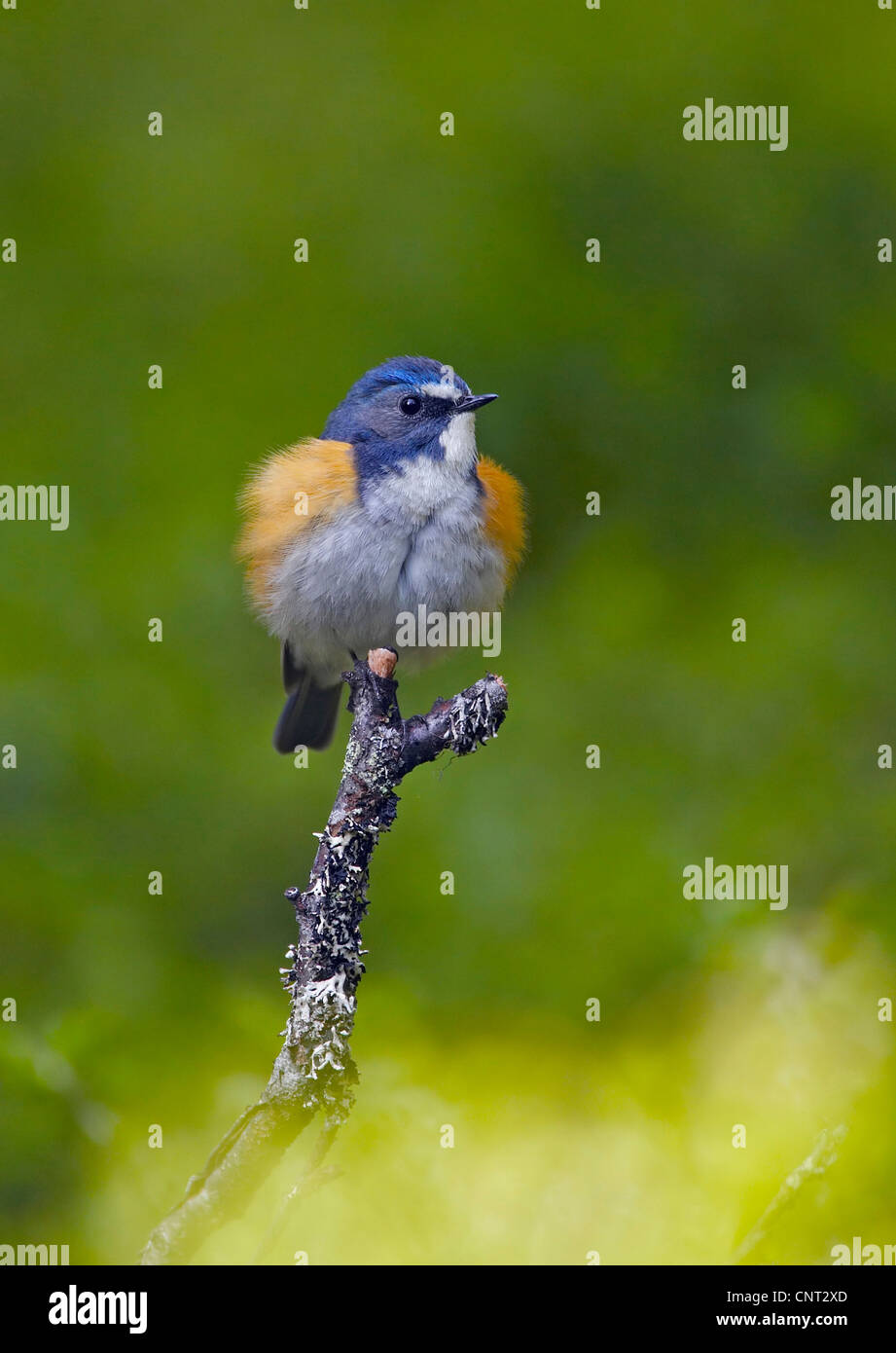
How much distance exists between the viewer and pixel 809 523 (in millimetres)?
6641

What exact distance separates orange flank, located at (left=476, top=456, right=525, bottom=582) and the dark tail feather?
1130mm

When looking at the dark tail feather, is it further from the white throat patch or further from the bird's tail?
the white throat patch

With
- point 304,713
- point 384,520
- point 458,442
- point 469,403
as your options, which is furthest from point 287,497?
point 304,713

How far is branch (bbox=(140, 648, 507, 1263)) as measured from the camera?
2861 millimetres

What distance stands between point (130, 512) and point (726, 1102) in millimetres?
3725

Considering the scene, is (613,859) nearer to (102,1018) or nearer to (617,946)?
(617,946)

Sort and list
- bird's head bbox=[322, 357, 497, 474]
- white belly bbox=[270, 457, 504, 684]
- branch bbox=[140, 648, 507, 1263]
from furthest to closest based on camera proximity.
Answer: bird's head bbox=[322, 357, 497, 474] < white belly bbox=[270, 457, 504, 684] < branch bbox=[140, 648, 507, 1263]

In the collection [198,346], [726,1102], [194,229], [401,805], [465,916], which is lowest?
[726,1102]

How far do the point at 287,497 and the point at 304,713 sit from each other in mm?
1261

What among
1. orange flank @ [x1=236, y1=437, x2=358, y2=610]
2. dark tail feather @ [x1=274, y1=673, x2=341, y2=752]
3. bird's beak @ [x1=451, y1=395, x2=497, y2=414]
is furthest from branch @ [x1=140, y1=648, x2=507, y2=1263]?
dark tail feather @ [x1=274, y1=673, x2=341, y2=752]

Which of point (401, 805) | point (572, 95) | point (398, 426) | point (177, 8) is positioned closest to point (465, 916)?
point (401, 805)

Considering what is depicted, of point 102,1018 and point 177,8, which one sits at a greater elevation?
point 177,8

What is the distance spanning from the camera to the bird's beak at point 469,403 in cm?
564

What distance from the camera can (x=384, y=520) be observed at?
5.57 meters
